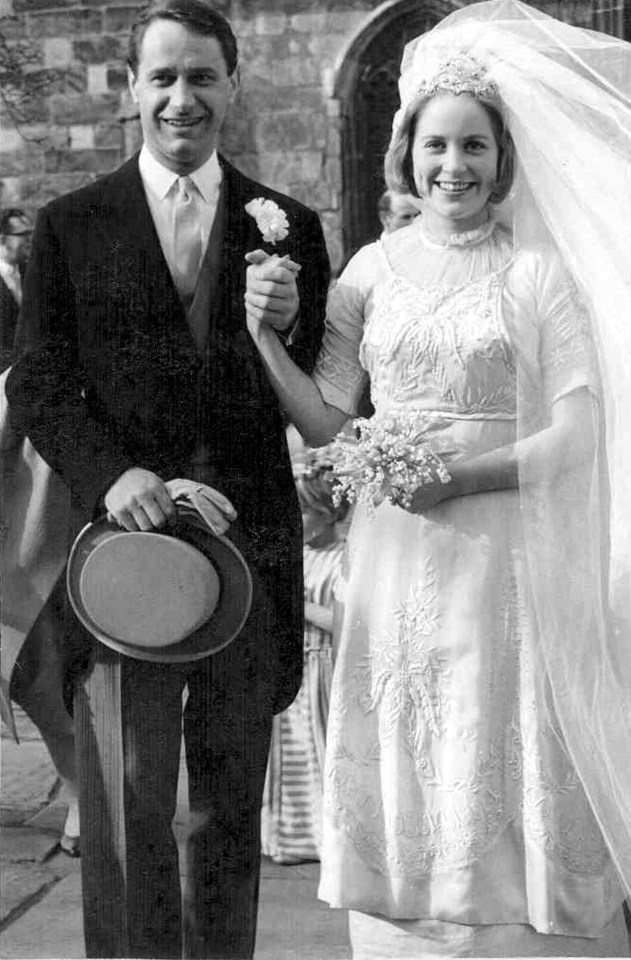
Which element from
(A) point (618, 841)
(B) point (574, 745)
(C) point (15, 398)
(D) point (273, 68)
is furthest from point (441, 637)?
(D) point (273, 68)

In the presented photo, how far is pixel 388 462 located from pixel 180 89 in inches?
35.3

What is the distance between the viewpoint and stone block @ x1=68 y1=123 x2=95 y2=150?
6535mm

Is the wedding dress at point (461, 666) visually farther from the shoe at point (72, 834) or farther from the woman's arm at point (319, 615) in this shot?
the shoe at point (72, 834)

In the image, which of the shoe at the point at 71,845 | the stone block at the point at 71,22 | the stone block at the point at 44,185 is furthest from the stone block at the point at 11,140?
the shoe at the point at 71,845

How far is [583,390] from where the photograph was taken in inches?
121

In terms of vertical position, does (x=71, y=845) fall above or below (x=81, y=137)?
below

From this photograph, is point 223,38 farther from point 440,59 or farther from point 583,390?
point 583,390

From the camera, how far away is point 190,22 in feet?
10.2

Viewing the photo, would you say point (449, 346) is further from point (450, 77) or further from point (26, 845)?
point (26, 845)

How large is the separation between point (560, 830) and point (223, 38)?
5.85 feet

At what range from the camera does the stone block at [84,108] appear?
246 inches

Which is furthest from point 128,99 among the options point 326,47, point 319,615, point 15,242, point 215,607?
point 215,607

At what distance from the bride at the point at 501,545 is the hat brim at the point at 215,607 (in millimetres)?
247

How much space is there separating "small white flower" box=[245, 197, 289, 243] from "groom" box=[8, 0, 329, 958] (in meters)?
0.11
